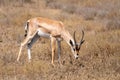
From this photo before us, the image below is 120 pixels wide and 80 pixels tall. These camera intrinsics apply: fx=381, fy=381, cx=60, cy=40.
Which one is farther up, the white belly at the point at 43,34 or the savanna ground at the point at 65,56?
the white belly at the point at 43,34

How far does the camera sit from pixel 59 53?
12.1m

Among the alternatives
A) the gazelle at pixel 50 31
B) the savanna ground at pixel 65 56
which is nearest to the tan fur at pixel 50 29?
the gazelle at pixel 50 31

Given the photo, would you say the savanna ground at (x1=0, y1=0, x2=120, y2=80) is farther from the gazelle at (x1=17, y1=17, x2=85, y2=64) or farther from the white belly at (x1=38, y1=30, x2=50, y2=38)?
the white belly at (x1=38, y1=30, x2=50, y2=38)

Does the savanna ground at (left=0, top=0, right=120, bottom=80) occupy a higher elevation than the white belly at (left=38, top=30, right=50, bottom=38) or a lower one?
lower

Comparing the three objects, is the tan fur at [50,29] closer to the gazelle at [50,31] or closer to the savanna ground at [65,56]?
the gazelle at [50,31]

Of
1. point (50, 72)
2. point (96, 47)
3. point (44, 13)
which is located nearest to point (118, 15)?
point (44, 13)

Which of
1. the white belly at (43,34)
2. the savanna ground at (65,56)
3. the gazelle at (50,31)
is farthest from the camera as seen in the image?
the white belly at (43,34)

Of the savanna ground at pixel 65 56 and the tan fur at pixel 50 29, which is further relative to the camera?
the tan fur at pixel 50 29

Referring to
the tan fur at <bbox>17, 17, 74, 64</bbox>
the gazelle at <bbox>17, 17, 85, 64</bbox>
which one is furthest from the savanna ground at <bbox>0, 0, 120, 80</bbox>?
the tan fur at <bbox>17, 17, 74, 64</bbox>

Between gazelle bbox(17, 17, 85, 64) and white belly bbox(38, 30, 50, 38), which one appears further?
A: white belly bbox(38, 30, 50, 38)

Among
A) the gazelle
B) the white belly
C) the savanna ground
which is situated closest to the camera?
the savanna ground

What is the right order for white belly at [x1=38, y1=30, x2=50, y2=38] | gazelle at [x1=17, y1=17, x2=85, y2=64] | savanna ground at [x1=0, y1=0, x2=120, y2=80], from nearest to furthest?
1. savanna ground at [x1=0, y1=0, x2=120, y2=80]
2. gazelle at [x1=17, y1=17, x2=85, y2=64]
3. white belly at [x1=38, y1=30, x2=50, y2=38]

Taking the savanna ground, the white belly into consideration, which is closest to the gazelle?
the white belly

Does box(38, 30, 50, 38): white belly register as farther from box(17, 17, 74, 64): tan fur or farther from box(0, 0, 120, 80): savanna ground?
box(0, 0, 120, 80): savanna ground
